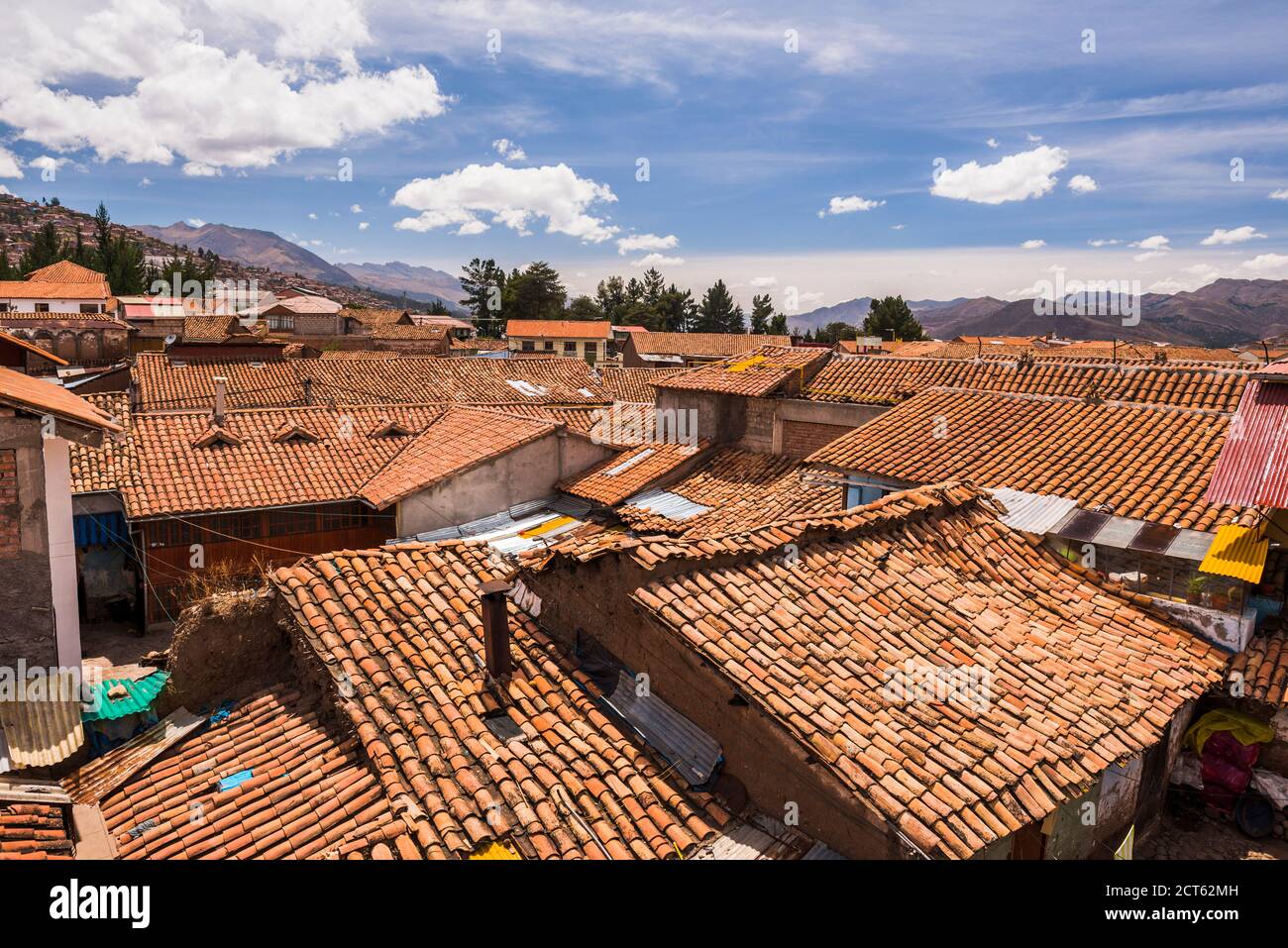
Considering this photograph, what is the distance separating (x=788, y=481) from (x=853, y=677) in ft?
33.7

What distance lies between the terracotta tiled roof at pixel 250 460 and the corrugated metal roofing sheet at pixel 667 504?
704 cm

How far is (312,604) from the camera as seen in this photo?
8.12 m

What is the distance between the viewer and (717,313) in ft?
367

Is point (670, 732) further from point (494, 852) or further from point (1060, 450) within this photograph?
point (1060, 450)

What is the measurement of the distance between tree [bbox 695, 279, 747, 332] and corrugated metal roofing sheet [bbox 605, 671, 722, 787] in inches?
4188

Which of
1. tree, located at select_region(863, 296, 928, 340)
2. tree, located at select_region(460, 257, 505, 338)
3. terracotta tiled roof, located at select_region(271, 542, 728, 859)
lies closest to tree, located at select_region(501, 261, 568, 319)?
tree, located at select_region(460, 257, 505, 338)

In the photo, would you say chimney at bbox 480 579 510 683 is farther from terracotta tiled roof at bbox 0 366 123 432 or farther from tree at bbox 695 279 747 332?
tree at bbox 695 279 747 332

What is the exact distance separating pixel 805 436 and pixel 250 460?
540 inches

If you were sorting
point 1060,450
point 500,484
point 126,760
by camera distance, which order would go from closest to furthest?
1. point 126,760
2. point 1060,450
3. point 500,484

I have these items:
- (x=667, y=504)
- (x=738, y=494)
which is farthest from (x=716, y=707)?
(x=738, y=494)

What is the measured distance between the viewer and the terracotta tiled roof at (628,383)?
37.9m

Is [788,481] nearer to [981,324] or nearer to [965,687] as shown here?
[965,687]

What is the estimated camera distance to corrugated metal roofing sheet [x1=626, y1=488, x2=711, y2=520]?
16.3 meters

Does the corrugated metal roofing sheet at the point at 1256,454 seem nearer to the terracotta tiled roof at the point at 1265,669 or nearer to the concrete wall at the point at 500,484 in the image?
the terracotta tiled roof at the point at 1265,669
